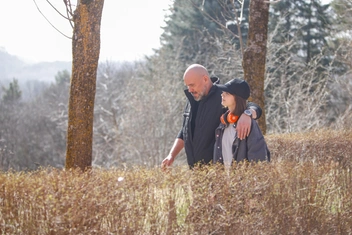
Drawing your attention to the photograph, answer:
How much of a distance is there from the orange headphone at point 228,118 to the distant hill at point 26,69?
4153cm

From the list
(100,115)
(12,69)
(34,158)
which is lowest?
(34,158)

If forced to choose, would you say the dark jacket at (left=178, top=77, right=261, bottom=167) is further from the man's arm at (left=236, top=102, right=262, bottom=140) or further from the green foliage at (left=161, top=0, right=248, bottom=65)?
the green foliage at (left=161, top=0, right=248, bottom=65)

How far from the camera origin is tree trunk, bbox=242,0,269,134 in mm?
7824

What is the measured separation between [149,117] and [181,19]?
207 inches

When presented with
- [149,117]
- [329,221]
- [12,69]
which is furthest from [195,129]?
[12,69]

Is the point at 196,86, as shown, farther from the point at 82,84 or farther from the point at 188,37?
the point at 188,37

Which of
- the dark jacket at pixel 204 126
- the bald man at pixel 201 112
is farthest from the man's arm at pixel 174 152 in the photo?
the dark jacket at pixel 204 126

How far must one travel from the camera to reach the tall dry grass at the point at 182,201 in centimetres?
329

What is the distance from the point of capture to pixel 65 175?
12.9ft

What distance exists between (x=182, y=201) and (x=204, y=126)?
1.28m

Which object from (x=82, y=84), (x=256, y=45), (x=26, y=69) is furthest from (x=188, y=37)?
(x=26, y=69)

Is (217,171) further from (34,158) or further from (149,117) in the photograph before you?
(34,158)

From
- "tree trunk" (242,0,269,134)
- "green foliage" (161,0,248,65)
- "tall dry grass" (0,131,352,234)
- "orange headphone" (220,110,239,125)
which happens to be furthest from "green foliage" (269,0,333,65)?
"tall dry grass" (0,131,352,234)

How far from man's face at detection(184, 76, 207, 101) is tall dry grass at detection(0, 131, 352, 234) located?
849 mm
